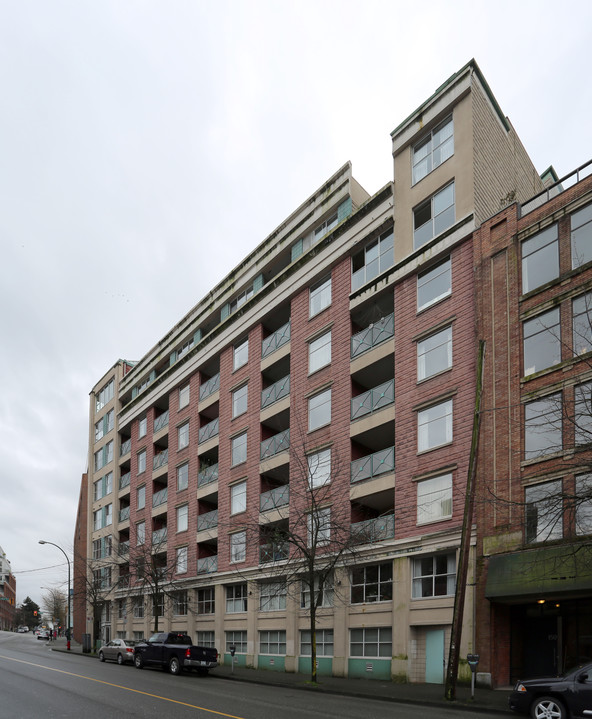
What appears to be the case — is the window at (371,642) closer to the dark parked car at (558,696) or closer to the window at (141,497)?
the dark parked car at (558,696)

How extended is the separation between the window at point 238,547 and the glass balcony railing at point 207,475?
4.00 meters

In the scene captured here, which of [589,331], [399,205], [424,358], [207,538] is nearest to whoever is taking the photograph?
[589,331]

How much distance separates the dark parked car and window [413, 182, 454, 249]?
16.0 metres

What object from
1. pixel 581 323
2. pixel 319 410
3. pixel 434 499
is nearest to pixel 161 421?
Result: pixel 319 410

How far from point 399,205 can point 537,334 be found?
27.7ft

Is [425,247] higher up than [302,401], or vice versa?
[425,247]

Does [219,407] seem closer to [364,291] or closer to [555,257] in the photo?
[364,291]

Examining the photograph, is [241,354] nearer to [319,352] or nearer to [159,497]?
[319,352]

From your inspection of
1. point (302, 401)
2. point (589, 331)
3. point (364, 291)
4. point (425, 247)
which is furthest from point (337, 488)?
point (589, 331)

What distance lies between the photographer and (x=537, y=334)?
840 inches

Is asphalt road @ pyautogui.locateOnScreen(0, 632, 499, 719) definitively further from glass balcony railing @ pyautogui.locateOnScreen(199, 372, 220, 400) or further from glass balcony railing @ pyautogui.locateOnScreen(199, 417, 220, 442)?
glass balcony railing @ pyautogui.locateOnScreen(199, 372, 220, 400)

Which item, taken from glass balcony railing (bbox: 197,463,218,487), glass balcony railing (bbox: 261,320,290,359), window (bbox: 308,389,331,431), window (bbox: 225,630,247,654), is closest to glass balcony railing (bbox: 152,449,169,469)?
glass balcony railing (bbox: 197,463,218,487)

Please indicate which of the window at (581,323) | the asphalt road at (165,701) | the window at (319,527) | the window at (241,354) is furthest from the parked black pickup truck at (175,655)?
the window at (581,323)

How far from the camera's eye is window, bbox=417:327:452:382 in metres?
24.1
